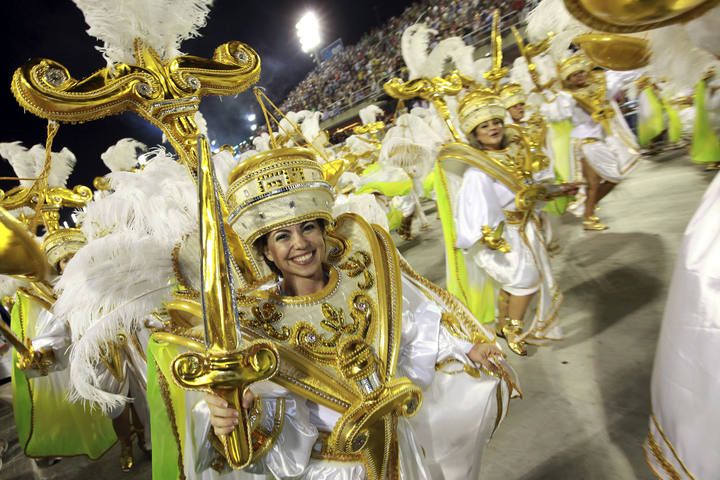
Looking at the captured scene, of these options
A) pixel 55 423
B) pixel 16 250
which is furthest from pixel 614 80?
pixel 55 423

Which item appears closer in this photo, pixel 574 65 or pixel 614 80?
pixel 574 65

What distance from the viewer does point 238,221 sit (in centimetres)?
146

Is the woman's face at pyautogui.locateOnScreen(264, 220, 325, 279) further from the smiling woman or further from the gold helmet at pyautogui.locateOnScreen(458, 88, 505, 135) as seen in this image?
the gold helmet at pyautogui.locateOnScreen(458, 88, 505, 135)

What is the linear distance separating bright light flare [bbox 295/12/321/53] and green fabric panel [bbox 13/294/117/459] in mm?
26768

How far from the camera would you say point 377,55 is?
74.7ft

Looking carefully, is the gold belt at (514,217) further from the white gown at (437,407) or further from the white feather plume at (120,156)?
the white feather plume at (120,156)

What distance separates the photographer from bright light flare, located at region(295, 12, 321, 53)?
25.5 metres

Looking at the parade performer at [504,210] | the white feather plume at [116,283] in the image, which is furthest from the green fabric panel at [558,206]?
the white feather plume at [116,283]

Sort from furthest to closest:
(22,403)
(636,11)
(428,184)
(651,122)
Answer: (428,184) → (651,122) → (22,403) → (636,11)

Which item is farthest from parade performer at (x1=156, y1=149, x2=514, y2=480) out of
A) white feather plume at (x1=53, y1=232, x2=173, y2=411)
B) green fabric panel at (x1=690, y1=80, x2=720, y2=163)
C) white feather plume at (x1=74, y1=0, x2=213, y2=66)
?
green fabric panel at (x1=690, y1=80, x2=720, y2=163)

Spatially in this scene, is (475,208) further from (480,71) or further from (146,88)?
(480,71)

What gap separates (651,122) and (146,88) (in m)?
8.87

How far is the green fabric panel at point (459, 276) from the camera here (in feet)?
12.0

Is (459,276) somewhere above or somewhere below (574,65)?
below
